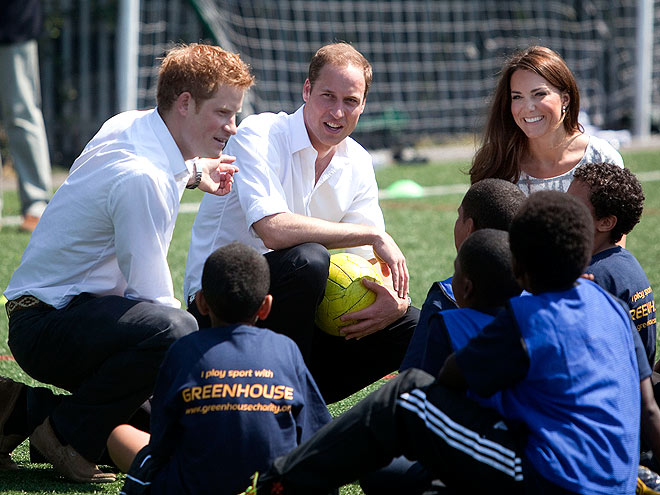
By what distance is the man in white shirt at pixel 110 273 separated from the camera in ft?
10.7

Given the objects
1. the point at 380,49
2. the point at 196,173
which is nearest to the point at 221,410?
the point at 196,173

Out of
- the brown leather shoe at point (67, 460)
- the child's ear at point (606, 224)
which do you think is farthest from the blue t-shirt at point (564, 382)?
the brown leather shoe at point (67, 460)

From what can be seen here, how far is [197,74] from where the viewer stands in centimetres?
349

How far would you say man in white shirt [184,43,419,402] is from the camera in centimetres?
373

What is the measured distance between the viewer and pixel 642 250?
723 centimetres

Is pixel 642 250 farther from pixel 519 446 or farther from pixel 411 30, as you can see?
pixel 411 30

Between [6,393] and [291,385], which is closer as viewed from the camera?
[291,385]

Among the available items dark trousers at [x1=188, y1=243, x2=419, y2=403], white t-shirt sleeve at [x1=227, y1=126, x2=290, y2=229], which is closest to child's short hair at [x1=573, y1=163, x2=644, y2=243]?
dark trousers at [x1=188, y1=243, x2=419, y2=403]

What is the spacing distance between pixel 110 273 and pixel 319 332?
0.92 meters

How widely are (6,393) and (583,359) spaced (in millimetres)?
2065

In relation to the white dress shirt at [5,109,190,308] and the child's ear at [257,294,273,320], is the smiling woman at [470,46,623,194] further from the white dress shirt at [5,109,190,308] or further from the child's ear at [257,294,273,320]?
the child's ear at [257,294,273,320]

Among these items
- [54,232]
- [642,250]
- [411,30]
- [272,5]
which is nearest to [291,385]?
[54,232]

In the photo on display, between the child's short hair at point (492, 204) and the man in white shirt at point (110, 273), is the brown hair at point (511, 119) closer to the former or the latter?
the child's short hair at point (492, 204)

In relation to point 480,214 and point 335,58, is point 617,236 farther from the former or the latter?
point 335,58
